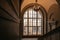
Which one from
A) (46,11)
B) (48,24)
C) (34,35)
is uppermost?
(46,11)

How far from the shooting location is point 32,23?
73.4 ft

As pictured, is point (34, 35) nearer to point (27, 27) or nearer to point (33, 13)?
point (27, 27)

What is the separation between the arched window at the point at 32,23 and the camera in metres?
21.9

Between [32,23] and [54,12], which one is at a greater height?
[54,12]

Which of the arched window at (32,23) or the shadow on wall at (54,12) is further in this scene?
the arched window at (32,23)

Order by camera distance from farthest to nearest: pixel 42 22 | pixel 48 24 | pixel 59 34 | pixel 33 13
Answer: pixel 33 13, pixel 42 22, pixel 48 24, pixel 59 34

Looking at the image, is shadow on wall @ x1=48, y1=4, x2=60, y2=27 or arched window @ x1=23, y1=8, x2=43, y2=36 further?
arched window @ x1=23, y1=8, x2=43, y2=36

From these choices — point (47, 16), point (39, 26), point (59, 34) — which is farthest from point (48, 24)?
point (59, 34)

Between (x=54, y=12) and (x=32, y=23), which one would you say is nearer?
(x=54, y=12)

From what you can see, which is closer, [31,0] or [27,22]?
[31,0]

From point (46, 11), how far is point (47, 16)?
1.87 ft

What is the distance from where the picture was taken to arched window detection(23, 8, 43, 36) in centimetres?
2185

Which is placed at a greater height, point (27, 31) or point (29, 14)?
point (29, 14)

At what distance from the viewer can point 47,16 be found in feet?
65.9
